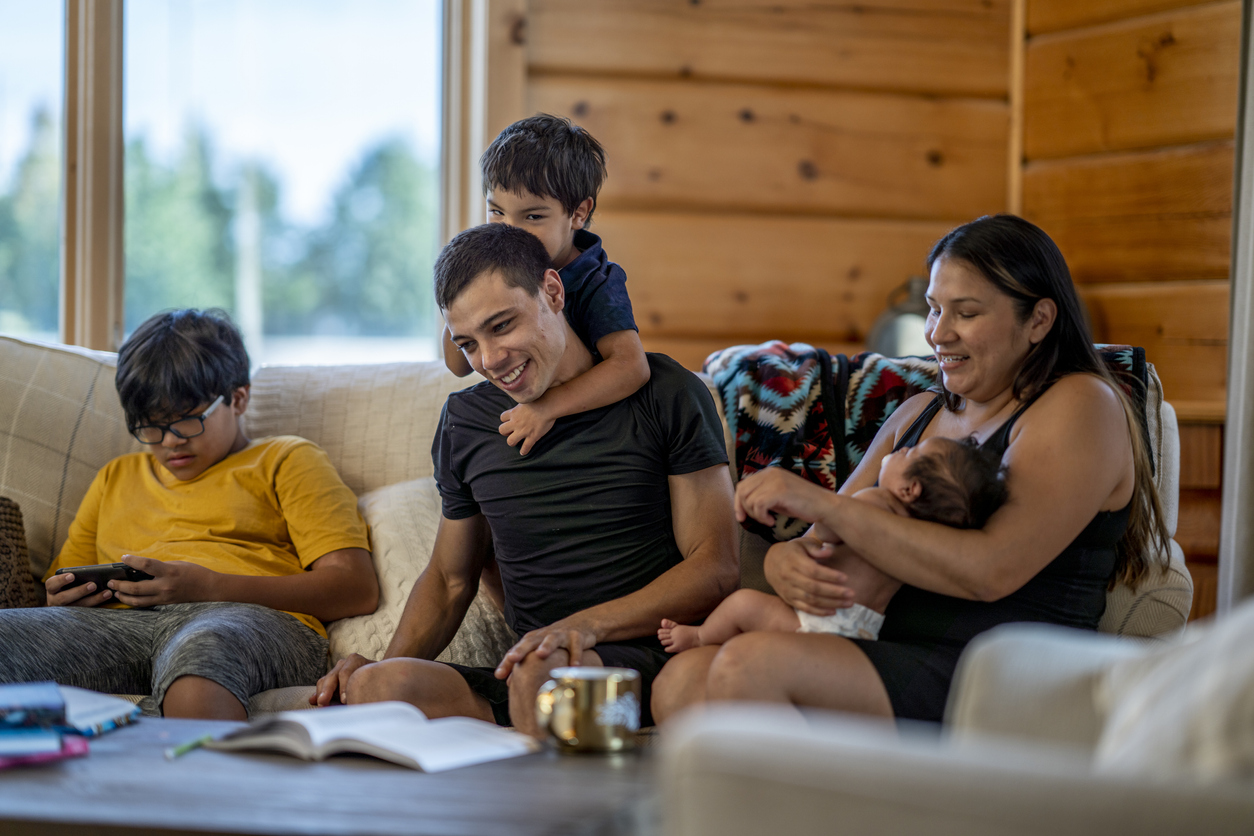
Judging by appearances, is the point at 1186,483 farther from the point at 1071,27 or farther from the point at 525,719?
the point at 525,719

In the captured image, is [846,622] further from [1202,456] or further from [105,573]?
[1202,456]

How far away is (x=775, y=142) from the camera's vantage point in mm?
3184

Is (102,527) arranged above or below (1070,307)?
below

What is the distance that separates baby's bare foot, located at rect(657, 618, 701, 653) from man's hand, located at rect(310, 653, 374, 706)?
0.48 meters

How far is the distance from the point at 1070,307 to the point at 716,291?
164cm

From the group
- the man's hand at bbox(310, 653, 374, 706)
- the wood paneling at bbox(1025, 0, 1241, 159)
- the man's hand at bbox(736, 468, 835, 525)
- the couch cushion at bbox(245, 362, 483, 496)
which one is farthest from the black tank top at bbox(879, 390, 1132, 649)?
the wood paneling at bbox(1025, 0, 1241, 159)

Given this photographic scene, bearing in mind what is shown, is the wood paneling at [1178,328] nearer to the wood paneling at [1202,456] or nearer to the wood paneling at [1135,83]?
the wood paneling at [1202,456]

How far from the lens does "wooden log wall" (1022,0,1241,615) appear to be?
9.53 feet

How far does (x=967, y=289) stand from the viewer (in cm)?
159

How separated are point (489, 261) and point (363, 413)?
0.74 metres

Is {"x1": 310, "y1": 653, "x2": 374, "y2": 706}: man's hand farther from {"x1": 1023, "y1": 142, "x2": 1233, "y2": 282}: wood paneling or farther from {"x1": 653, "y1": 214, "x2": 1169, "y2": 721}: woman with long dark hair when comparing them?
{"x1": 1023, "y1": 142, "x2": 1233, "y2": 282}: wood paneling

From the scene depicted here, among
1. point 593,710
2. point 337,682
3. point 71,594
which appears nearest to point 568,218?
point 337,682

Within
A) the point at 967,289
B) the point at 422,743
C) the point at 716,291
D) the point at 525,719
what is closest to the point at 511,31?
the point at 716,291

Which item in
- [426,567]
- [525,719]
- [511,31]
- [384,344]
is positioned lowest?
[525,719]
